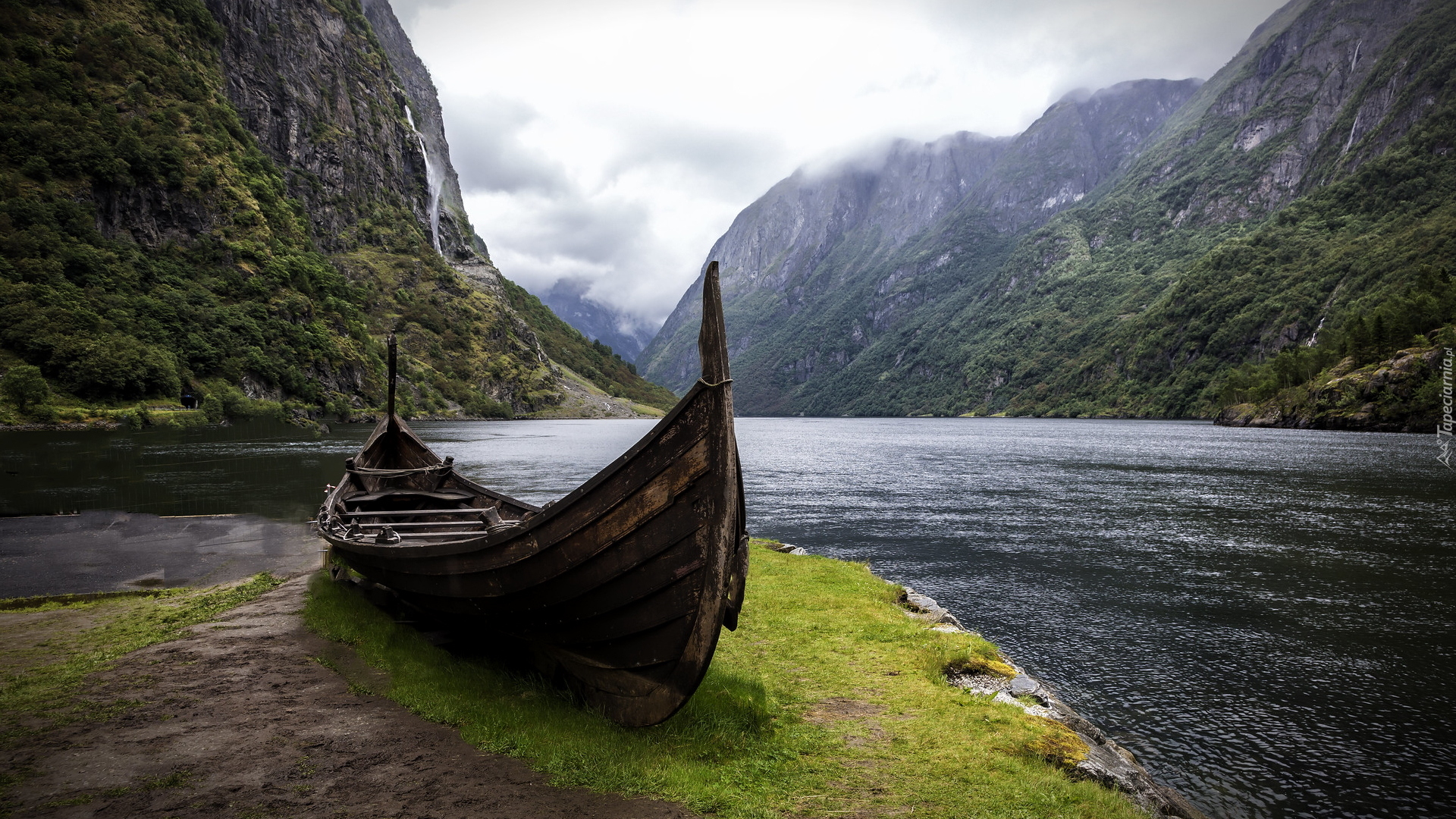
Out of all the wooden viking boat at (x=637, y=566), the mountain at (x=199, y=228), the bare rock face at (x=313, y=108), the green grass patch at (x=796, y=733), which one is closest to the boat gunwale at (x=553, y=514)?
the wooden viking boat at (x=637, y=566)

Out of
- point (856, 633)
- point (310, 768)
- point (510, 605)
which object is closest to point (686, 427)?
point (510, 605)

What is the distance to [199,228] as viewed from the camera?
359 feet

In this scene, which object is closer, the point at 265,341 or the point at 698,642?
the point at 698,642

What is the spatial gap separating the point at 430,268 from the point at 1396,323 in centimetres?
20520

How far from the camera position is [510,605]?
7.61m

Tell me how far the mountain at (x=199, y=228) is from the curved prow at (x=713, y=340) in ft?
282

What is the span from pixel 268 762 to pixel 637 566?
397 cm

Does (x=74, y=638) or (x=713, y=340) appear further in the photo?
(x=74, y=638)

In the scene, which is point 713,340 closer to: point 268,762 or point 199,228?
point 268,762

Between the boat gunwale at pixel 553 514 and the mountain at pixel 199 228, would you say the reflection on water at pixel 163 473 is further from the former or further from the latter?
the boat gunwale at pixel 553 514

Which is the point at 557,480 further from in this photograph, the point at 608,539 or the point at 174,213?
the point at 174,213

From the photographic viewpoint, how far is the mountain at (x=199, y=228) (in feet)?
261

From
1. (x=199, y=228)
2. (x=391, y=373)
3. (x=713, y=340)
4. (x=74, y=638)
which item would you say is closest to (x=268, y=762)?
(x=713, y=340)

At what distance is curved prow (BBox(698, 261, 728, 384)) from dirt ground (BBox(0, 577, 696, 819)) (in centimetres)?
388
